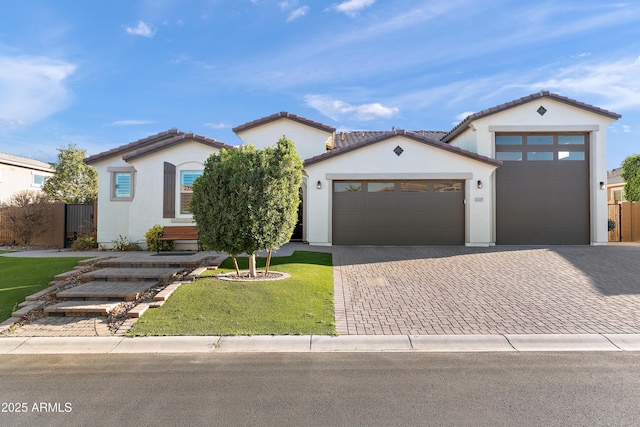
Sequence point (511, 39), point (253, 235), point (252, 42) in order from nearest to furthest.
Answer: point (253, 235) < point (511, 39) < point (252, 42)

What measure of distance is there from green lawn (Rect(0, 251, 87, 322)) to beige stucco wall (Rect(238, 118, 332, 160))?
27.5 ft

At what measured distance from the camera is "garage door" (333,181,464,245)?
14.8 metres

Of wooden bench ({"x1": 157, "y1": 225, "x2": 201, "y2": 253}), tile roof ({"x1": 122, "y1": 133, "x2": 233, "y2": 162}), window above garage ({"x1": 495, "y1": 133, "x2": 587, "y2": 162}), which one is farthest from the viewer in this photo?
window above garage ({"x1": 495, "y1": 133, "x2": 587, "y2": 162})

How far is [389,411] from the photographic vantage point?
3.80m

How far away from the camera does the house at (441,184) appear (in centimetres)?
1440

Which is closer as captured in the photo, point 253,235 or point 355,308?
point 355,308

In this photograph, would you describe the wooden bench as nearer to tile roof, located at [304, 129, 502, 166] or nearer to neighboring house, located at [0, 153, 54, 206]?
tile roof, located at [304, 129, 502, 166]

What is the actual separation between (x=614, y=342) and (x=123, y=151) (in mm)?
15379

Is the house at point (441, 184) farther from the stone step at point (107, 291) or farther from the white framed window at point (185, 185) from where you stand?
the stone step at point (107, 291)

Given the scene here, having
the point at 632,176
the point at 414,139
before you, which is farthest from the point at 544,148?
the point at 632,176

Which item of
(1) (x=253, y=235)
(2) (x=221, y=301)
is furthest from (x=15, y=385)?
(1) (x=253, y=235)

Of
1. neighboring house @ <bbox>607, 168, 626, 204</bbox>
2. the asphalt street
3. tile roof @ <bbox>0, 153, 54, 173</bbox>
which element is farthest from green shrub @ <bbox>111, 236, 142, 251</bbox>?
neighboring house @ <bbox>607, 168, 626, 204</bbox>

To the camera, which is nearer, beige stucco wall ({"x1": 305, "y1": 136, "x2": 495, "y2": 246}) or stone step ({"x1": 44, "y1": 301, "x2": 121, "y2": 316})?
stone step ({"x1": 44, "y1": 301, "x2": 121, "y2": 316})

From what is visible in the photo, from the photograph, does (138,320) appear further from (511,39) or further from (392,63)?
(511,39)
